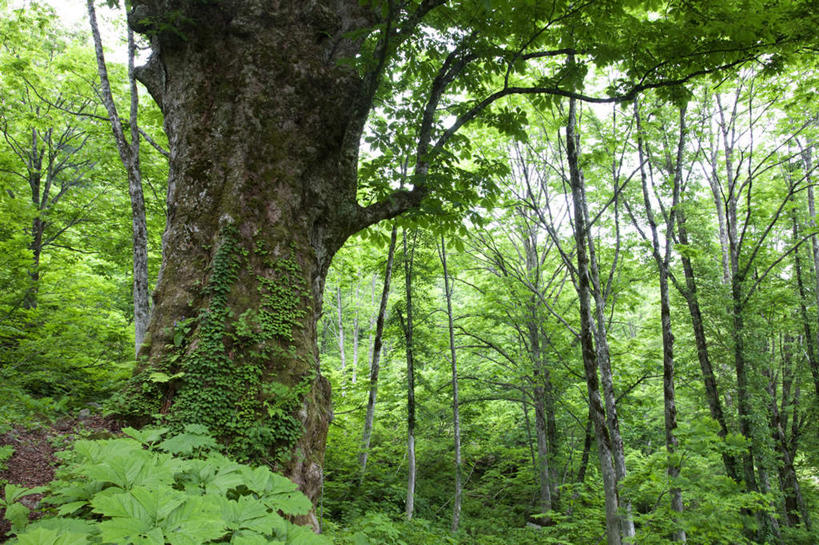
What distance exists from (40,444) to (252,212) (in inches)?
94.1

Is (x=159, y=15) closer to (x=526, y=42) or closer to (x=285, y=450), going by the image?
(x=526, y=42)

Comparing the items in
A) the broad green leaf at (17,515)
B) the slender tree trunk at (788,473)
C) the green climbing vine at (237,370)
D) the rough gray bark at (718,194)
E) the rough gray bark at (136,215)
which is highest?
the rough gray bark at (718,194)

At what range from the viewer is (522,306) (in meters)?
9.38

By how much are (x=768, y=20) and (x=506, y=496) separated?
11586 mm

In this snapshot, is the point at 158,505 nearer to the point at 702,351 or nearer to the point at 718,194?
the point at 702,351

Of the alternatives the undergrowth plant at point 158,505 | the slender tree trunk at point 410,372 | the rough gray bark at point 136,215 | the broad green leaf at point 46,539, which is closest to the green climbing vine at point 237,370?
the undergrowth plant at point 158,505

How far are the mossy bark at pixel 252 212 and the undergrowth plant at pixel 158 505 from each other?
3.02ft

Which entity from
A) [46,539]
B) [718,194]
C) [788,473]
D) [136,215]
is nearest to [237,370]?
[46,539]

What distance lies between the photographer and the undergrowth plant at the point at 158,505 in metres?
1.15

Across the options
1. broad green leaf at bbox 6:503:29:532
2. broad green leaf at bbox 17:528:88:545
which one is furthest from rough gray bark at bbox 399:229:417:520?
broad green leaf at bbox 17:528:88:545

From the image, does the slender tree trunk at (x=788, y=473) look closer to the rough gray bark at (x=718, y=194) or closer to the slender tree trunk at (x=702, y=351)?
the slender tree trunk at (x=702, y=351)

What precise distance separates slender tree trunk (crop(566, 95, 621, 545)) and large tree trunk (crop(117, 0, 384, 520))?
275cm

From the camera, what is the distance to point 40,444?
2.96 m

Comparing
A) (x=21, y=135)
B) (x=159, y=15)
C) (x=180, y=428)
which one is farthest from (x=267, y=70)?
(x=21, y=135)
